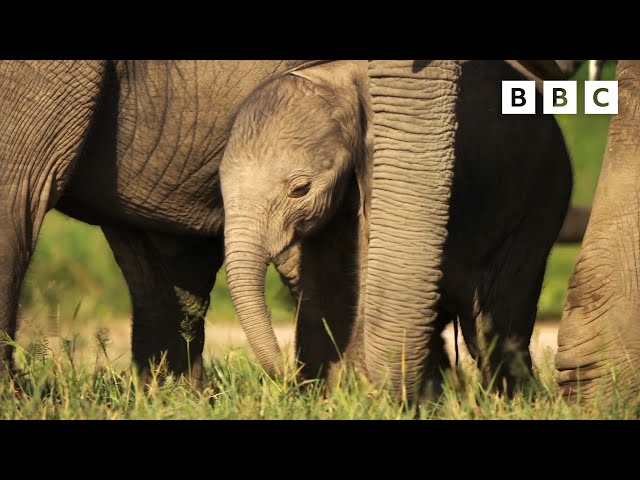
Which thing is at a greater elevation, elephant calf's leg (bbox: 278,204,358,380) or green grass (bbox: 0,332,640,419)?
elephant calf's leg (bbox: 278,204,358,380)

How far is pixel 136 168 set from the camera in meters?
6.62

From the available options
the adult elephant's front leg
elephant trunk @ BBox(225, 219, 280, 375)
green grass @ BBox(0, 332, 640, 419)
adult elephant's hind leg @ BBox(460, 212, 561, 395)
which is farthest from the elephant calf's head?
the adult elephant's front leg

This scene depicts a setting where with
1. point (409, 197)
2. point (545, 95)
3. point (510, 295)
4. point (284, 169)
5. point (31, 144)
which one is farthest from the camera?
point (510, 295)

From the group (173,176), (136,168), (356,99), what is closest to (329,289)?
(356,99)

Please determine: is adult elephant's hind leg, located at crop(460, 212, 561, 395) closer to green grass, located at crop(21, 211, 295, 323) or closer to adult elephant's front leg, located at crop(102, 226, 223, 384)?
adult elephant's front leg, located at crop(102, 226, 223, 384)

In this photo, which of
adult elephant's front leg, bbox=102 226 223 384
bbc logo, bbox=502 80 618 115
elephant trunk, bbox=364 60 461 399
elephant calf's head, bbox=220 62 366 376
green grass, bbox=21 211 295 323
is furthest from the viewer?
green grass, bbox=21 211 295 323

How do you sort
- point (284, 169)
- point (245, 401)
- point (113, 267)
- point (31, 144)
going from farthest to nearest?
point (113, 267)
point (31, 144)
point (284, 169)
point (245, 401)

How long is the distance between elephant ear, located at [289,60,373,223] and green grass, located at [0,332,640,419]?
79 centimetres

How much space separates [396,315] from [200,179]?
184 cm

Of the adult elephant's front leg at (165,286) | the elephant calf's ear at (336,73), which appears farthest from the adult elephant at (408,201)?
the adult elephant's front leg at (165,286)

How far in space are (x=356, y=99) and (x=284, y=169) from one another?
0.46 metres

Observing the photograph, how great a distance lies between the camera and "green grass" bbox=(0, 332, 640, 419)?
520cm

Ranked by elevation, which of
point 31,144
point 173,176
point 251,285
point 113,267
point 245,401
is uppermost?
point 31,144

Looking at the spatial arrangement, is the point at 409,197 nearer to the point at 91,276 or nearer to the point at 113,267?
the point at 91,276
